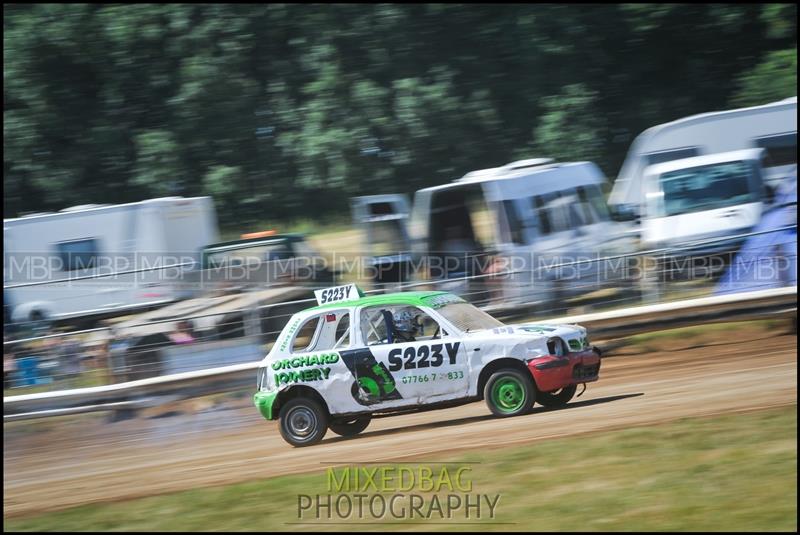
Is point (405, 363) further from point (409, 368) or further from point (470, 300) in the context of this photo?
point (470, 300)

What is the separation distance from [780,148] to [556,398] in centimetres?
882

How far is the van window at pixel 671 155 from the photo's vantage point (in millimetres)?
16609

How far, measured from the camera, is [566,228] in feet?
47.8

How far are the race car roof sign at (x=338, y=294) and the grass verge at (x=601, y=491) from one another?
179 centimetres

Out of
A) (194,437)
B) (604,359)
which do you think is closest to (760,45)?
(604,359)

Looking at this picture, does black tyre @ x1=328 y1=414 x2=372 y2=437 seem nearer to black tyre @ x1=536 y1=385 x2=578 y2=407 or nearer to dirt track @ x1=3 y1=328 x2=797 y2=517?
dirt track @ x1=3 y1=328 x2=797 y2=517

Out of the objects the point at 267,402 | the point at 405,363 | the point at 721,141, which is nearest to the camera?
the point at 405,363

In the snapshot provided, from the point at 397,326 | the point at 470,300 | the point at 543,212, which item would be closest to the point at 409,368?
the point at 397,326

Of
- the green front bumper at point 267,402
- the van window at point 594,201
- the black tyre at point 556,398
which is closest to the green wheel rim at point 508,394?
the black tyre at point 556,398

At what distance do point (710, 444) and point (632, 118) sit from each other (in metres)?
18.1

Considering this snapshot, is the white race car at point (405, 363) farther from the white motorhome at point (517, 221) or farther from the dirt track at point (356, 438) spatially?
the white motorhome at point (517, 221)

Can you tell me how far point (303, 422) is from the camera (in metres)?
8.88

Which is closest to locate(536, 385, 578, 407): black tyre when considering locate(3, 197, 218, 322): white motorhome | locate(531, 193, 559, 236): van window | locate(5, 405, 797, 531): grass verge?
locate(5, 405, 797, 531): grass verge

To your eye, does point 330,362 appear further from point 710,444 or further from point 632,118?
point 632,118
